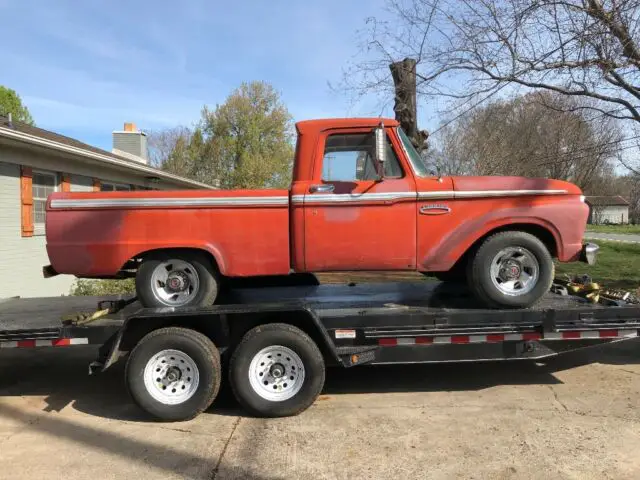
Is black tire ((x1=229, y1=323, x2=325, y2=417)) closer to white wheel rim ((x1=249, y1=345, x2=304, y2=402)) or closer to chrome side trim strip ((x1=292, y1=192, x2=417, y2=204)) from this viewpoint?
white wheel rim ((x1=249, y1=345, x2=304, y2=402))

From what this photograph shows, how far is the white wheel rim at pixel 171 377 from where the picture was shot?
478 cm

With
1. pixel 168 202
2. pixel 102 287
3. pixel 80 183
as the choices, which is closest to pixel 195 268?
pixel 168 202

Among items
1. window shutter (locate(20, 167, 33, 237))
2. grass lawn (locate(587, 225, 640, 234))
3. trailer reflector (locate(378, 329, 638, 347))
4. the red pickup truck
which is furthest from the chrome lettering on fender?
grass lawn (locate(587, 225, 640, 234))

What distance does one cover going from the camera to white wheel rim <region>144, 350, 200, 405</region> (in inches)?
188

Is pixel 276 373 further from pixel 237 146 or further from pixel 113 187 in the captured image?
pixel 237 146

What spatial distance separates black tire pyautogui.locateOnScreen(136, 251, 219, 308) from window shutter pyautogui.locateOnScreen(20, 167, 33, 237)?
6516 millimetres

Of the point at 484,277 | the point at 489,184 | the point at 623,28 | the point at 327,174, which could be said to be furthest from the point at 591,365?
the point at 623,28

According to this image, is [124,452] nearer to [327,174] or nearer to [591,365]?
[327,174]

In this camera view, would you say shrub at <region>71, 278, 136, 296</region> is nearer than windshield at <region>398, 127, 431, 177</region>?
No

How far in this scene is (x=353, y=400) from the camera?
529cm

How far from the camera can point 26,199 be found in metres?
10.2

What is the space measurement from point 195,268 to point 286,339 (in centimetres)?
112

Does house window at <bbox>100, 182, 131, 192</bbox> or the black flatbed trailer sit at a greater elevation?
house window at <bbox>100, 182, 131, 192</bbox>

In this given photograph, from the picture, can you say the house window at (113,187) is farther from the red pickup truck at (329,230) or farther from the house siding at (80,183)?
the red pickup truck at (329,230)
